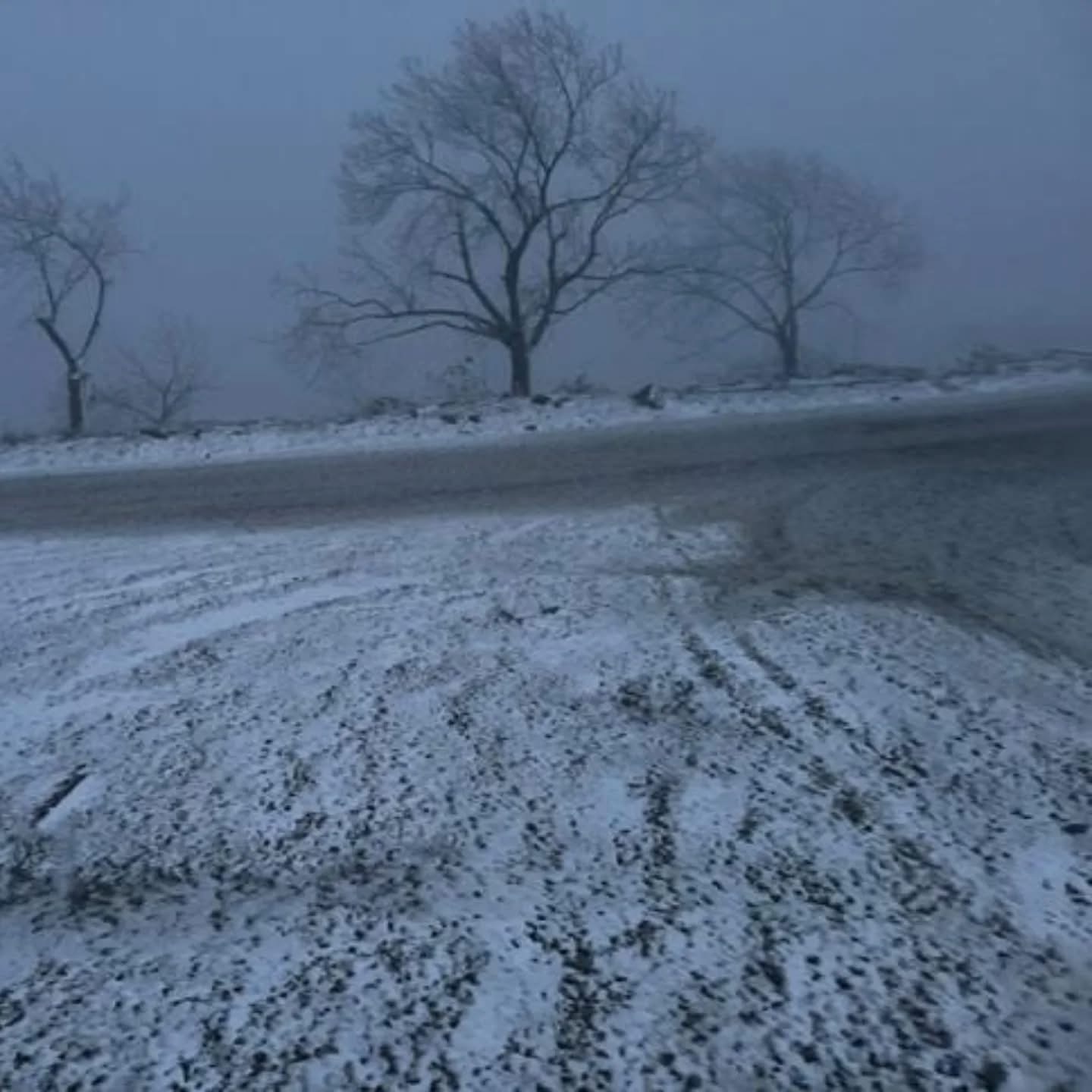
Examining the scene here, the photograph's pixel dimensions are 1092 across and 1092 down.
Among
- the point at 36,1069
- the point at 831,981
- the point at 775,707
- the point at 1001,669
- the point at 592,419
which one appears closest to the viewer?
the point at 36,1069

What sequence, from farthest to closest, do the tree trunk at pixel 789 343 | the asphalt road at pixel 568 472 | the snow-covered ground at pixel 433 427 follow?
1. the tree trunk at pixel 789 343
2. the snow-covered ground at pixel 433 427
3. the asphalt road at pixel 568 472

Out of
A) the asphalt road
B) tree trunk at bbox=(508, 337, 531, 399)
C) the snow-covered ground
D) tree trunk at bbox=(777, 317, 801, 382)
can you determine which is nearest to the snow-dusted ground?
the asphalt road

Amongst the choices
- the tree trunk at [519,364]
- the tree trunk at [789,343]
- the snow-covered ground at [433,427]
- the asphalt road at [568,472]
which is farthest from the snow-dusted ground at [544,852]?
the tree trunk at [789,343]

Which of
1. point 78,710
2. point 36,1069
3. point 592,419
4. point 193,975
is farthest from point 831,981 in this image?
point 592,419

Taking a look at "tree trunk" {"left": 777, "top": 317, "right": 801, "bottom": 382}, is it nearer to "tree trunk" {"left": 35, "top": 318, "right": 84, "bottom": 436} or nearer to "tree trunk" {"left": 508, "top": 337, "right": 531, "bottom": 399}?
"tree trunk" {"left": 508, "top": 337, "right": 531, "bottom": 399}

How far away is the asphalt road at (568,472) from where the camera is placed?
998 cm

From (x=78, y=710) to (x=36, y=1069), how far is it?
95.0 inches

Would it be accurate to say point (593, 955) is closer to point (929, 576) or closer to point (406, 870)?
point (406, 870)

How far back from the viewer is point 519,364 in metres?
24.1

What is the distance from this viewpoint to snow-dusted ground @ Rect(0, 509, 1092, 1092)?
9.05 feet

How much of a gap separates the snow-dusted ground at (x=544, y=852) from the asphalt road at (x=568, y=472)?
3.88m

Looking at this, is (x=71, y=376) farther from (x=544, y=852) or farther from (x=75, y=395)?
(x=544, y=852)

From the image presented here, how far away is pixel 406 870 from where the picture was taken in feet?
11.6

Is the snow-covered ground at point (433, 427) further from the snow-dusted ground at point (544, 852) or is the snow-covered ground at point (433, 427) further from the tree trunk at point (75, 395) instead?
the snow-dusted ground at point (544, 852)
